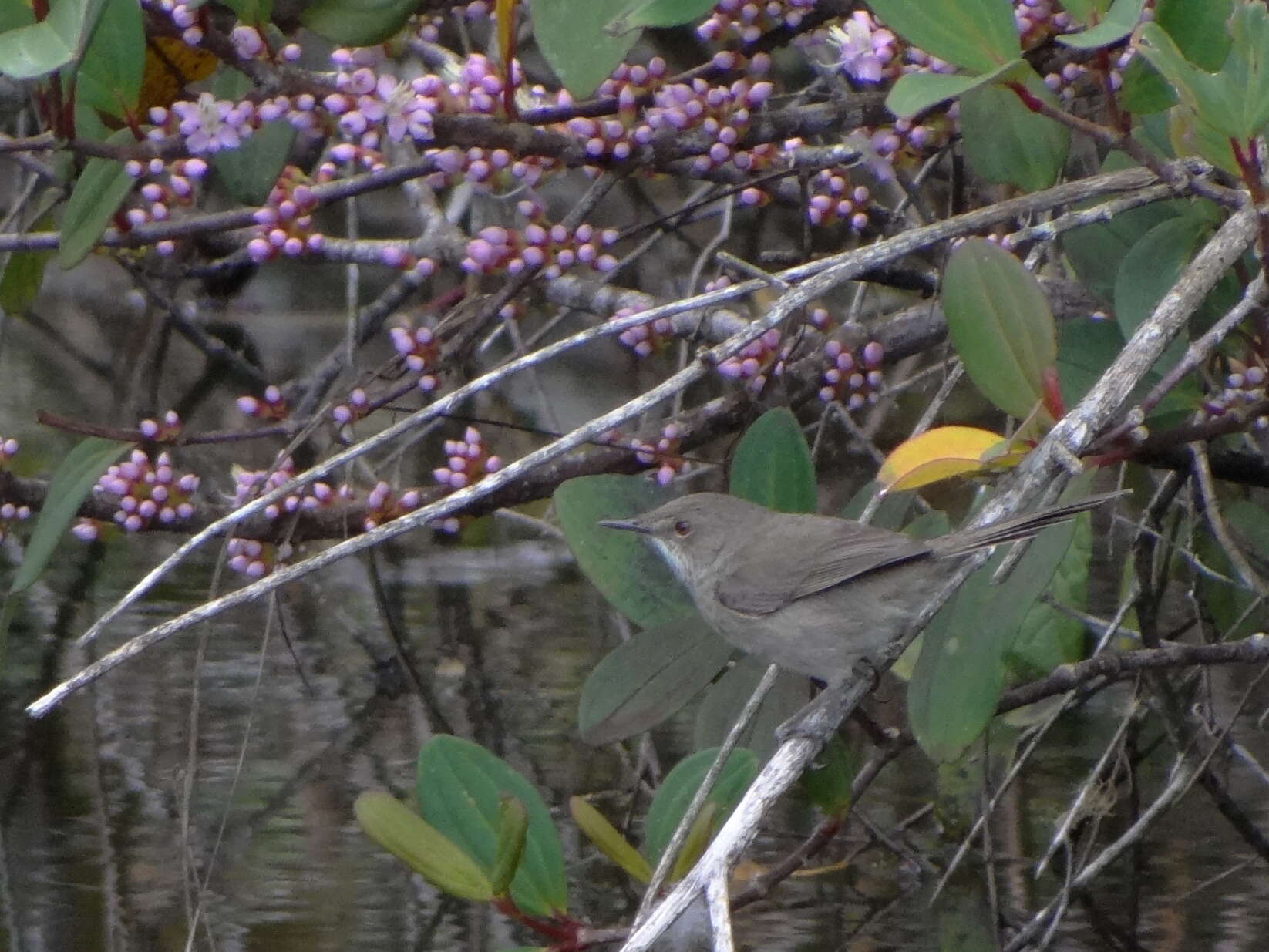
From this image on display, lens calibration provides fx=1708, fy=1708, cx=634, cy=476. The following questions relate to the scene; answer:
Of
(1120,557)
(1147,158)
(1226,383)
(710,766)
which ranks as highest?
(1147,158)

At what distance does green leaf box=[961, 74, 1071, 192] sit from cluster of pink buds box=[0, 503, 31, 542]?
181 cm

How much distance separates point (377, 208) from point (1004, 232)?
16.5 feet

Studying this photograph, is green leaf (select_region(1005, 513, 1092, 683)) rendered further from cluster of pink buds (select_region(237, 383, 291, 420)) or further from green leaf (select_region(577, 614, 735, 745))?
cluster of pink buds (select_region(237, 383, 291, 420))

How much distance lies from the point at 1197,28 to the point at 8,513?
7.10 ft

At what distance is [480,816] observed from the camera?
2.15 meters

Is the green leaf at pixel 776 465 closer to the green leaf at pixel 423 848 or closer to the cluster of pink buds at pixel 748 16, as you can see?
the cluster of pink buds at pixel 748 16

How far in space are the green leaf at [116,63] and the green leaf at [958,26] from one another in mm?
1150

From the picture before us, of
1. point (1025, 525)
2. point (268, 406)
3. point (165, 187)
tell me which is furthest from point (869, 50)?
point (268, 406)

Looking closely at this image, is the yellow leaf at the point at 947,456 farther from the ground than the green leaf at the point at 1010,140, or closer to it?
closer to it

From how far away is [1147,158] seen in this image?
6.98 feet

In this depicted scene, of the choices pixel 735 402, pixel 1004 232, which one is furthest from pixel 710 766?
pixel 1004 232

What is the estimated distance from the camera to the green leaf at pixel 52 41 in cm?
196

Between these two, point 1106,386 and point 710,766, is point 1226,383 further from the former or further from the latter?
point 710,766

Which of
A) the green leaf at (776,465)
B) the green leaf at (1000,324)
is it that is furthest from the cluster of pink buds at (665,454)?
the green leaf at (1000,324)
